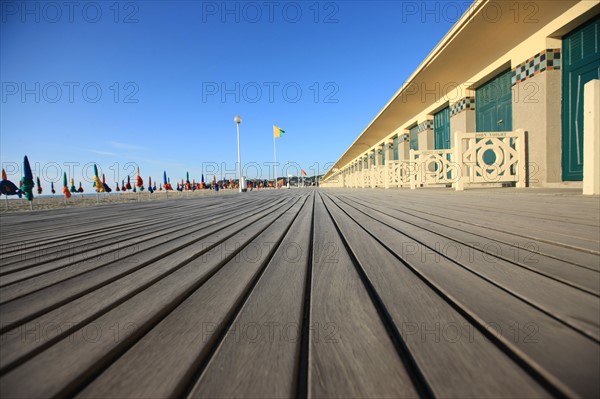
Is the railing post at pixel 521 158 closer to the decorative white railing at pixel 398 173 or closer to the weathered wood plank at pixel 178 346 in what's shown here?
the decorative white railing at pixel 398 173

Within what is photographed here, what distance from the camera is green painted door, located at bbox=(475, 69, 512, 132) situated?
20.9 ft

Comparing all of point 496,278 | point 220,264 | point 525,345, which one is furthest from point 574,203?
point 220,264

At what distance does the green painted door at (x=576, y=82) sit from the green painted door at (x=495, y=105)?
133cm

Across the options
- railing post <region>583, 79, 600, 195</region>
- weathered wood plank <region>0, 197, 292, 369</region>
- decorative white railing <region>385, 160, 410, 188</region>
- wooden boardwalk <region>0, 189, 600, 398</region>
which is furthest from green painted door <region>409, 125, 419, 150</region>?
weathered wood plank <region>0, 197, 292, 369</region>

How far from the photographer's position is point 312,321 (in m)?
0.70

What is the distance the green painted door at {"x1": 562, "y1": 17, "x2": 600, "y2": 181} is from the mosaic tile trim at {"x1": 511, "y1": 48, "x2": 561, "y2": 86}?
5.2 inches

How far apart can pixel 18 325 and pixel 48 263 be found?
0.78 m

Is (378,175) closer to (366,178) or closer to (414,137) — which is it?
(366,178)

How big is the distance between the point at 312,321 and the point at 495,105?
8457 millimetres

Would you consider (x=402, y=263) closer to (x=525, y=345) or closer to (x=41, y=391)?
(x=525, y=345)

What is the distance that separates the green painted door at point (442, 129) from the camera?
363 inches

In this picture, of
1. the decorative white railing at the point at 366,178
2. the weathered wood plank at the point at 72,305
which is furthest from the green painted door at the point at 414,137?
the weathered wood plank at the point at 72,305

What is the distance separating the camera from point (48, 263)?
133 centimetres

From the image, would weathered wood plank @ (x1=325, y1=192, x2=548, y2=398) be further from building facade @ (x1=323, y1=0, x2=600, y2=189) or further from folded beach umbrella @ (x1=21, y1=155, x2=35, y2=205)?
folded beach umbrella @ (x1=21, y1=155, x2=35, y2=205)
